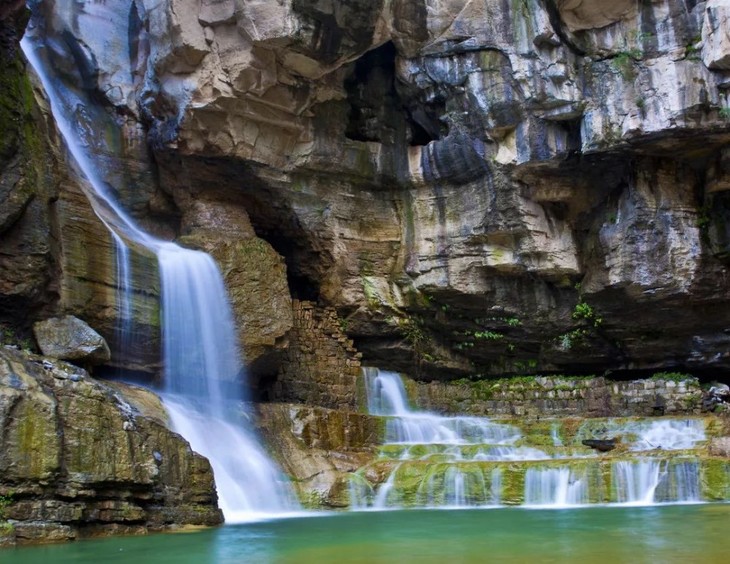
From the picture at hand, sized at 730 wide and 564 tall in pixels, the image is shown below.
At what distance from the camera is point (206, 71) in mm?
15102

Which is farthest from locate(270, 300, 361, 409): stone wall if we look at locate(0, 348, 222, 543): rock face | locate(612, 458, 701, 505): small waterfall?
locate(612, 458, 701, 505): small waterfall

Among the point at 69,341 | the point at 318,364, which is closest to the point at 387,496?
the point at 318,364

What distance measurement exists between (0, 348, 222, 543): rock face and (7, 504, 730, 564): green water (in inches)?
15.8

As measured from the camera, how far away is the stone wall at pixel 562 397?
17.2 m

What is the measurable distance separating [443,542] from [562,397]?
11190 mm

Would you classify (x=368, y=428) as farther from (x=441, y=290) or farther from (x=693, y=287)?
(x=693, y=287)

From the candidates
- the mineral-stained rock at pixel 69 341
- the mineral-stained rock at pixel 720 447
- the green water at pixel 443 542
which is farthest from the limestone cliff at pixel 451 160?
the green water at pixel 443 542

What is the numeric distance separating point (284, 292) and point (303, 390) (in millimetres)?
2282

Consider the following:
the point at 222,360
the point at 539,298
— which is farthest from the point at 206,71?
the point at 539,298

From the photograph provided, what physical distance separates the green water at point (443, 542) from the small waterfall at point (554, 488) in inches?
54.1

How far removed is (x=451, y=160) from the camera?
55.4 ft

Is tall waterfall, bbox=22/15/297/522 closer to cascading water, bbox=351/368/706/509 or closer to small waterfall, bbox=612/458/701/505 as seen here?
cascading water, bbox=351/368/706/509

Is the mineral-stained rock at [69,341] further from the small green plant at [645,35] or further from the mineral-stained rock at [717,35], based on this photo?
the mineral-stained rock at [717,35]

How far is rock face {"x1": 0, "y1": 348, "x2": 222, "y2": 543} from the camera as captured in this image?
768cm
